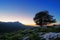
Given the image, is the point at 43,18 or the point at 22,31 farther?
the point at 22,31

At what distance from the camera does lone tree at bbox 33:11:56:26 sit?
156 inches

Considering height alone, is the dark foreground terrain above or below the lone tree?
below

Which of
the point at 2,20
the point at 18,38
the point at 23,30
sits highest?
the point at 2,20

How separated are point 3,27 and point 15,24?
1.33 feet

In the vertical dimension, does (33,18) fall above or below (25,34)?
Result: above

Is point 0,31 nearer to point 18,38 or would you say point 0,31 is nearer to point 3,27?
point 3,27

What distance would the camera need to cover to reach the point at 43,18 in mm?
4012

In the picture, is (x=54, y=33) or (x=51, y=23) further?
(x=51, y=23)

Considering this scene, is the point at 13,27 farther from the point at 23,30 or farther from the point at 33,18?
the point at 33,18

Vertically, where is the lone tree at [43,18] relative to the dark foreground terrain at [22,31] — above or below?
above

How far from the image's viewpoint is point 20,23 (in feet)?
13.7

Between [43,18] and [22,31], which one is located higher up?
[43,18]

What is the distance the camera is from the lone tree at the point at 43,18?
3973 mm

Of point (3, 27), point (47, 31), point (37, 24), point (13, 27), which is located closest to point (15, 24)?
point (13, 27)
